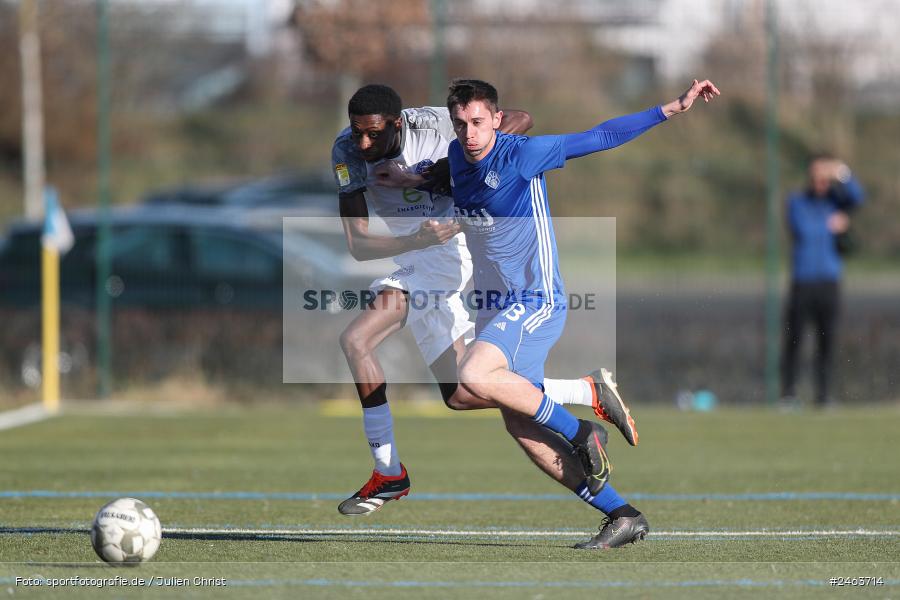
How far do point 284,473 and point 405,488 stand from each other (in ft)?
9.45

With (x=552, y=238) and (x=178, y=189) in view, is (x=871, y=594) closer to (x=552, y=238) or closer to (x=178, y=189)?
(x=552, y=238)

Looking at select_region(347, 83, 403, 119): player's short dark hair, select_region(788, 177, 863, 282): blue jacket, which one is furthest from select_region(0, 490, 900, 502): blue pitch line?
select_region(788, 177, 863, 282): blue jacket

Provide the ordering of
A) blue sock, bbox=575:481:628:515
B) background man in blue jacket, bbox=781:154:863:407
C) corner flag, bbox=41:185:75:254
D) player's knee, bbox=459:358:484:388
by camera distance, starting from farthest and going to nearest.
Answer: background man in blue jacket, bbox=781:154:863:407, corner flag, bbox=41:185:75:254, blue sock, bbox=575:481:628:515, player's knee, bbox=459:358:484:388

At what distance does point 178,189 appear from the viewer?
53.3 feet

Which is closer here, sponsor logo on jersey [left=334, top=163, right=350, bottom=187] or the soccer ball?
the soccer ball

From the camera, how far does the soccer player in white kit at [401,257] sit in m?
7.28

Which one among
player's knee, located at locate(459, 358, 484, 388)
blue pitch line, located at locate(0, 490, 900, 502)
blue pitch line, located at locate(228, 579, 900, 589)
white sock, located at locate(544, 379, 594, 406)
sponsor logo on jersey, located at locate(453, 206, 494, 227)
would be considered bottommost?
blue pitch line, located at locate(0, 490, 900, 502)

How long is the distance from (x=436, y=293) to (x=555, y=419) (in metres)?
1.25

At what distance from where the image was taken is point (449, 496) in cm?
906

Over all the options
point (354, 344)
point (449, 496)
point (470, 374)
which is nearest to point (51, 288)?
point (449, 496)

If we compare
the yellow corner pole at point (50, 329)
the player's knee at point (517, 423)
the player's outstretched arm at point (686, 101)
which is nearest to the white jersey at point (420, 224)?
the player's knee at point (517, 423)

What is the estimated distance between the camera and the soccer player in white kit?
7.28 m

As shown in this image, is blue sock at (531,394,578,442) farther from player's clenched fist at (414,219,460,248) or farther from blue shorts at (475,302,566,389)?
player's clenched fist at (414,219,460,248)

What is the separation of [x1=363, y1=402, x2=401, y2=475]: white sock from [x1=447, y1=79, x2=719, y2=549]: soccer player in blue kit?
969 millimetres
